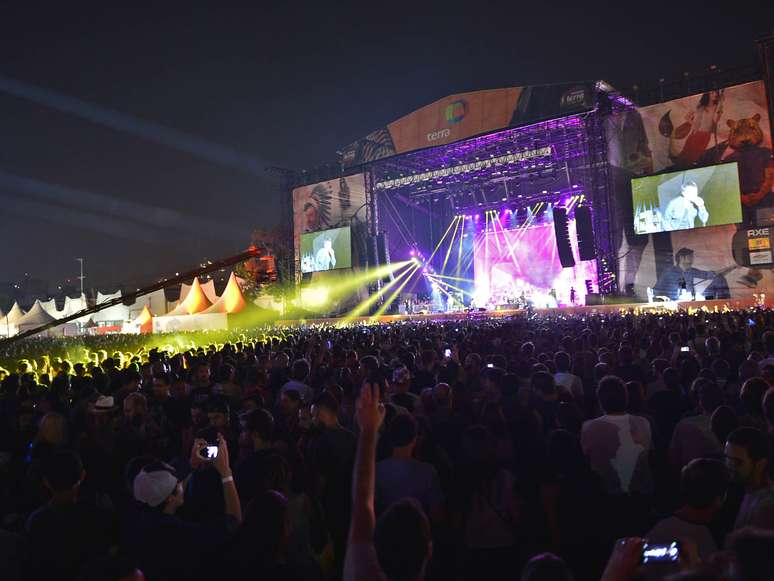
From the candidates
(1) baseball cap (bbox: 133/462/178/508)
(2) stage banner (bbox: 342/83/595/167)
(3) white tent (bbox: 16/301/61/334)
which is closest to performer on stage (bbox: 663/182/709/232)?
(2) stage banner (bbox: 342/83/595/167)

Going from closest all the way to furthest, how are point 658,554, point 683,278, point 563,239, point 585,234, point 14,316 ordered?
point 658,554 < point 585,234 < point 683,278 < point 563,239 < point 14,316

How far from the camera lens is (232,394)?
23.7ft

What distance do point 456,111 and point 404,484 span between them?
31425mm

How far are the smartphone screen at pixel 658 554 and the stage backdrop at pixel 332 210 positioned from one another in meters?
35.4

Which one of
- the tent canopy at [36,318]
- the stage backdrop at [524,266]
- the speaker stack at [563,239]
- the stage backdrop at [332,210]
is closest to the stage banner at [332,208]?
the stage backdrop at [332,210]

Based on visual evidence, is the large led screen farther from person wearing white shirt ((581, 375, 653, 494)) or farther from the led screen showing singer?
person wearing white shirt ((581, 375, 653, 494))

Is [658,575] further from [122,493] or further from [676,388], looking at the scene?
[676,388]

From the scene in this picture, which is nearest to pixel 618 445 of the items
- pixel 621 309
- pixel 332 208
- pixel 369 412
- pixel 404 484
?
pixel 404 484

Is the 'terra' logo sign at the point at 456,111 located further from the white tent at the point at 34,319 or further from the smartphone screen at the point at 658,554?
the smartphone screen at the point at 658,554

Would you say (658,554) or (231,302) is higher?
(231,302)

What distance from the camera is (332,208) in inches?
1526

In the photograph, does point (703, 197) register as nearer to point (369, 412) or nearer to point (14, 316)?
point (369, 412)

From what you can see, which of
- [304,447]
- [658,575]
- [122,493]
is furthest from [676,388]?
[122,493]

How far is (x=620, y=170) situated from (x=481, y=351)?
21.4m
